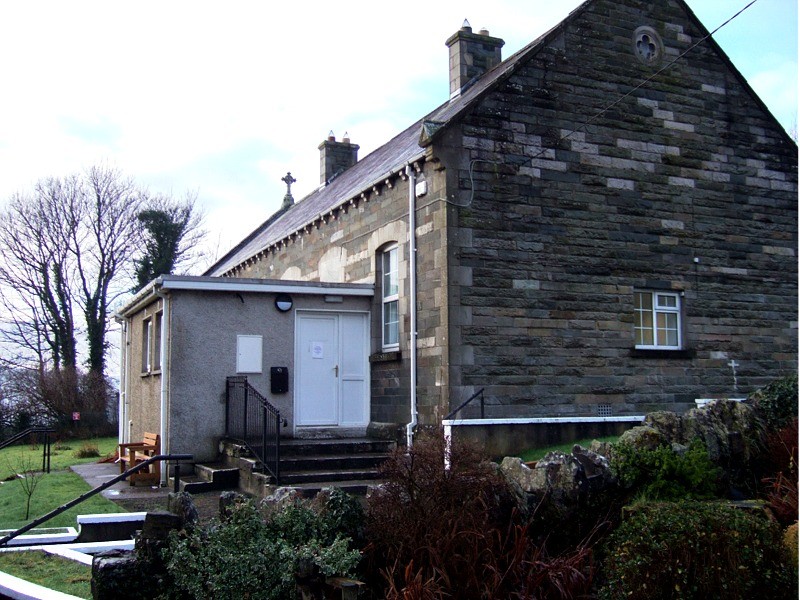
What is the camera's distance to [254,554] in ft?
23.6

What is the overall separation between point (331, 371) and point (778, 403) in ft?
26.7

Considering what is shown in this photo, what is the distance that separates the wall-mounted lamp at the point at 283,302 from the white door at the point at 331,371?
0.30m

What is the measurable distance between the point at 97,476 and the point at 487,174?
364 inches

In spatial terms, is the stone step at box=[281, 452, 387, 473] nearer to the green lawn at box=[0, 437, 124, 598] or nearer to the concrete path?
the concrete path

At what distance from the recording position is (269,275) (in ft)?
78.5

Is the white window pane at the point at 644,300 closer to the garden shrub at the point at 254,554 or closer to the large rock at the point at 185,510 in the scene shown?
the garden shrub at the point at 254,554

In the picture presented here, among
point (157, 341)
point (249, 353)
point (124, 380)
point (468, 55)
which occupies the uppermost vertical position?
point (468, 55)

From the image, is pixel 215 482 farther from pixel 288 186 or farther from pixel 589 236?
pixel 288 186

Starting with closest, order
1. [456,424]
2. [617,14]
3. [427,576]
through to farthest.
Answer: [427,576], [456,424], [617,14]

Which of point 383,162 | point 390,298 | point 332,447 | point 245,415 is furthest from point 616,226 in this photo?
point 245,415

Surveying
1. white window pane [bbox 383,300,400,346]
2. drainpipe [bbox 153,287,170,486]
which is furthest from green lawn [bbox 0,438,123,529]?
white window pane [bbox 383,300,400,346]

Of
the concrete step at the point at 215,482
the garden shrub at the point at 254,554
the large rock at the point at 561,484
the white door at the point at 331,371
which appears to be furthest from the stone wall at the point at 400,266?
the garden shrub at the point at 254,554

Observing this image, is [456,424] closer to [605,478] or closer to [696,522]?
[605,478]

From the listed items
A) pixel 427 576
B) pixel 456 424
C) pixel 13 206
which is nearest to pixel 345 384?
pixel 456 424
